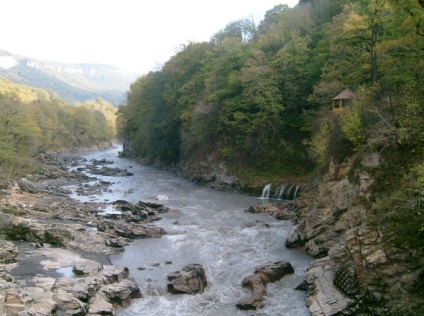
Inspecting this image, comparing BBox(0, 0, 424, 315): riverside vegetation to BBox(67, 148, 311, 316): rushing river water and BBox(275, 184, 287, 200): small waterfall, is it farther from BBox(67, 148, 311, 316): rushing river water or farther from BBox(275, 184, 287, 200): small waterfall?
BBox(275, 184, 287, 200): small waterfall

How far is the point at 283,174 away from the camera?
4372cm

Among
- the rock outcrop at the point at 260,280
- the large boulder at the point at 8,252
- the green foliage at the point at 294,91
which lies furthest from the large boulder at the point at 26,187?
the rock outcrop at the point at 260,280

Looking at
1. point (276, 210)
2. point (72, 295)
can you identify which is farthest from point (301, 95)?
point (72, 295)

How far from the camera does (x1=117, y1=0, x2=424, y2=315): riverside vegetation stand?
606 inches

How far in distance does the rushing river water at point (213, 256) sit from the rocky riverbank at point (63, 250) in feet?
3.46

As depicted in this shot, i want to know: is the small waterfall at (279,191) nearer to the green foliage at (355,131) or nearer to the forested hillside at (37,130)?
the green foliage at (355,131)

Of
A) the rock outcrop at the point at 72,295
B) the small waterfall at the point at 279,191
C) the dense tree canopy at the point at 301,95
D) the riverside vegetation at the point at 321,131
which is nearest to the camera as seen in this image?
the rock outcrop at the point at 72,295

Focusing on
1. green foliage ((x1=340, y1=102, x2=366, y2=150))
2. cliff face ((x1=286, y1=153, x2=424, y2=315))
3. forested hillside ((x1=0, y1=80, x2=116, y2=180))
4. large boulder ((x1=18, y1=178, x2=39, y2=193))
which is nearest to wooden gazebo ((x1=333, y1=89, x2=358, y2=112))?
green foliage ((x1=340, y1=102, x2=366, y2=150))

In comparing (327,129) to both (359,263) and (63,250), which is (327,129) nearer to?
(359,263)

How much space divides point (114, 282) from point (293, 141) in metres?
32.2

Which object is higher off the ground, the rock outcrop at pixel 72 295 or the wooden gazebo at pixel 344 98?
the wooden gazebo at pixel 344 98

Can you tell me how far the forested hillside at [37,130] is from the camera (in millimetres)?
45344

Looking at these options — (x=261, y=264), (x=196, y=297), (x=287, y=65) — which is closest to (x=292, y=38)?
(x=287, y=65)

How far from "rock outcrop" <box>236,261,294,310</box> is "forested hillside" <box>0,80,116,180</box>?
3151 centimetres
